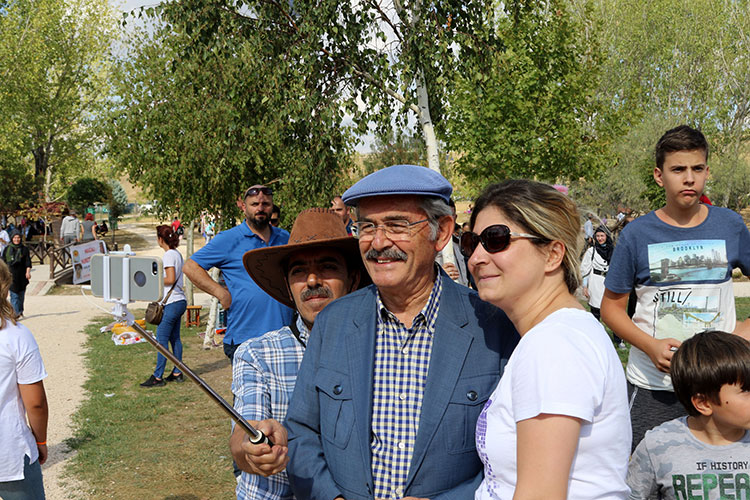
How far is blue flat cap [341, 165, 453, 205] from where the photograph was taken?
2109 mm

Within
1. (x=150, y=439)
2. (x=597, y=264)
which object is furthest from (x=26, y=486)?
(x=597, y=264)

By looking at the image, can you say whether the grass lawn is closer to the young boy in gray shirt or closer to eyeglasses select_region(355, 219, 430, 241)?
the young boy in gray shirt

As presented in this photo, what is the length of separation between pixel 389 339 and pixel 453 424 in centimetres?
35

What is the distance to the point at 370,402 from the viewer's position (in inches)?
80.7

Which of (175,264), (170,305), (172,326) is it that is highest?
(175,264)

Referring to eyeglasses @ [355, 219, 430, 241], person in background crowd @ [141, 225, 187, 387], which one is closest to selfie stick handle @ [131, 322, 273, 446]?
eyeglasses @ [355, 219, 430, 241]

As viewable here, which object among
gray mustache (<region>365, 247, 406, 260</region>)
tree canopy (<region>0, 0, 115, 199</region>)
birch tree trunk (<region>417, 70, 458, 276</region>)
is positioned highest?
tree canopy (<region>0, 0, 115, 199</region>)

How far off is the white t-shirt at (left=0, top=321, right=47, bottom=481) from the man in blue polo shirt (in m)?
2.35

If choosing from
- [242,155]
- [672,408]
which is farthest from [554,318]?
[242,155]

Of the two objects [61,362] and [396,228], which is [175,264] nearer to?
[61,362]

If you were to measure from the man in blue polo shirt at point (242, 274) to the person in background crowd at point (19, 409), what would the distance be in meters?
2.31

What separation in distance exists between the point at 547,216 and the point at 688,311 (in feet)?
6.18

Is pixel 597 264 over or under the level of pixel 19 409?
over

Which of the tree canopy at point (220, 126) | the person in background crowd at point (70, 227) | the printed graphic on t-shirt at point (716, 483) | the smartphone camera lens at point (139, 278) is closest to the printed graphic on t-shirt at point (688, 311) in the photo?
the printed graphic on t-shirt at point (716, 483)
